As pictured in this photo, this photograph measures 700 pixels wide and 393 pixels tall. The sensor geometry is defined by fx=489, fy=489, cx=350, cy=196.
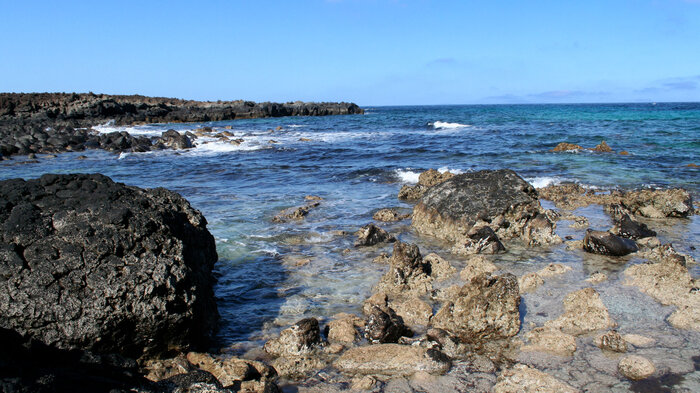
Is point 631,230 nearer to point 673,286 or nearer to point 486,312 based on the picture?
point 673,286

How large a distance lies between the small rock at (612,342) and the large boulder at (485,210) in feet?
10.9

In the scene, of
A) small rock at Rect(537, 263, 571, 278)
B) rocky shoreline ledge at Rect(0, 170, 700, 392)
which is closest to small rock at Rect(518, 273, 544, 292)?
rocky shoreline ledge at Rect(0, 170, 700, 392)

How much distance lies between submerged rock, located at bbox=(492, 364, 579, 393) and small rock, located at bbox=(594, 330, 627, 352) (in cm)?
86

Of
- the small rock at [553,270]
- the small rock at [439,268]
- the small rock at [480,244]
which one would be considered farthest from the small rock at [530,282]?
the small rock at [480,244]

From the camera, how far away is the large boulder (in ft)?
27.3

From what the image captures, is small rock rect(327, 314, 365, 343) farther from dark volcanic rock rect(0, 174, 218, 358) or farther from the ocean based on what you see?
dark volcanic rock rect(0, 174, 218, 358)

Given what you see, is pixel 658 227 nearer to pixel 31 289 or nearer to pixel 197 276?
pixel 197 276

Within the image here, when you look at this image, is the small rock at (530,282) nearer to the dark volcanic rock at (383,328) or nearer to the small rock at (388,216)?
the dark volcanic rock at (383,328)

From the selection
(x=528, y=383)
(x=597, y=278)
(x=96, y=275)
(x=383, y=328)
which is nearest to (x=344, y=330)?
(x=383, y=328)

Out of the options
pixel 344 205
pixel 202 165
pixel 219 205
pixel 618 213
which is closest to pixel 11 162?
pixel 202 165

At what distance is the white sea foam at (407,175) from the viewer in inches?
609

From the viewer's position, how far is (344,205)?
38.6 feet

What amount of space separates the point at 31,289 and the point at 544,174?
49.0ft

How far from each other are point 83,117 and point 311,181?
1787 inches
